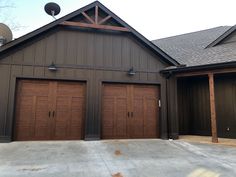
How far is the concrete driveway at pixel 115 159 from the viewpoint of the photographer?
15.4ft

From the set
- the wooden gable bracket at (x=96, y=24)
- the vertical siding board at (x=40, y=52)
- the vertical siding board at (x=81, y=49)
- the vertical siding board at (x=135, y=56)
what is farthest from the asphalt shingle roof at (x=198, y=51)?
the vertical siding board at (x=40, y=52)

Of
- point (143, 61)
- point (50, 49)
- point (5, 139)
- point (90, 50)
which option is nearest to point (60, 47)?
point (50, 49)

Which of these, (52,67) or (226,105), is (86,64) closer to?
(52,67)

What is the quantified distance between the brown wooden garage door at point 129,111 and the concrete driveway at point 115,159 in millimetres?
708

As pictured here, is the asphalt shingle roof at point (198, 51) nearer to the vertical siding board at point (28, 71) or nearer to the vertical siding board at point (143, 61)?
the vertical siding board at point (143, 61)

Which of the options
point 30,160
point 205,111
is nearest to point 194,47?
point 205,111

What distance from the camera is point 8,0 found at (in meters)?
13.8

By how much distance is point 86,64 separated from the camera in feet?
27.5

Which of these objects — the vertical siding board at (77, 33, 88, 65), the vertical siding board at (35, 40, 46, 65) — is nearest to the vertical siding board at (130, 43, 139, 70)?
the vertical siding board at (77, 33, 88, 65)

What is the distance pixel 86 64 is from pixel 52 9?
3.26m

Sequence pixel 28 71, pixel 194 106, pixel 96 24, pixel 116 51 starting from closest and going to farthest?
pixel 28 71 → pixel 96 24 → pixel 116 51 → pixel 194 106

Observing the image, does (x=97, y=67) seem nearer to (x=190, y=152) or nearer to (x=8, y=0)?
(x=190, y=152)

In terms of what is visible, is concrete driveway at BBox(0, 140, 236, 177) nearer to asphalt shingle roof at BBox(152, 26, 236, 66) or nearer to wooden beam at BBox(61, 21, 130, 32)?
asphalt shingle roof at BBox(152, 26, 236, 66)

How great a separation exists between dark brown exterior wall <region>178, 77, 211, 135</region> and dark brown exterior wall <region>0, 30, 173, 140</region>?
1912 millimetres
